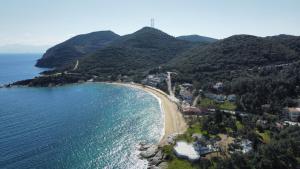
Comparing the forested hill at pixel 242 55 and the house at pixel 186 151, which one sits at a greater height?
the forested hill at pixel 242 55

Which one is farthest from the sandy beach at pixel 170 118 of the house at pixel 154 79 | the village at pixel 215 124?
the house at pixel 154 79

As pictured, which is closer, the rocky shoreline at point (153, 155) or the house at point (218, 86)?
the rocky shoreline at point (153, 155)

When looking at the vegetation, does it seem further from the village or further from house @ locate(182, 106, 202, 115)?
house @ locate(182, 106, 202, 115)

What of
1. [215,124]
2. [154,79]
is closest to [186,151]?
[215,124]

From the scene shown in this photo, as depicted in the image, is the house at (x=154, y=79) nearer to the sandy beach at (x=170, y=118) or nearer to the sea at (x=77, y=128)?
the sea at (x=77, y=128)

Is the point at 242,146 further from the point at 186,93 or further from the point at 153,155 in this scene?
the point at 186,93

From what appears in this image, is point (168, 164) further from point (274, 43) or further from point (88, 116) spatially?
point (274, 43)
